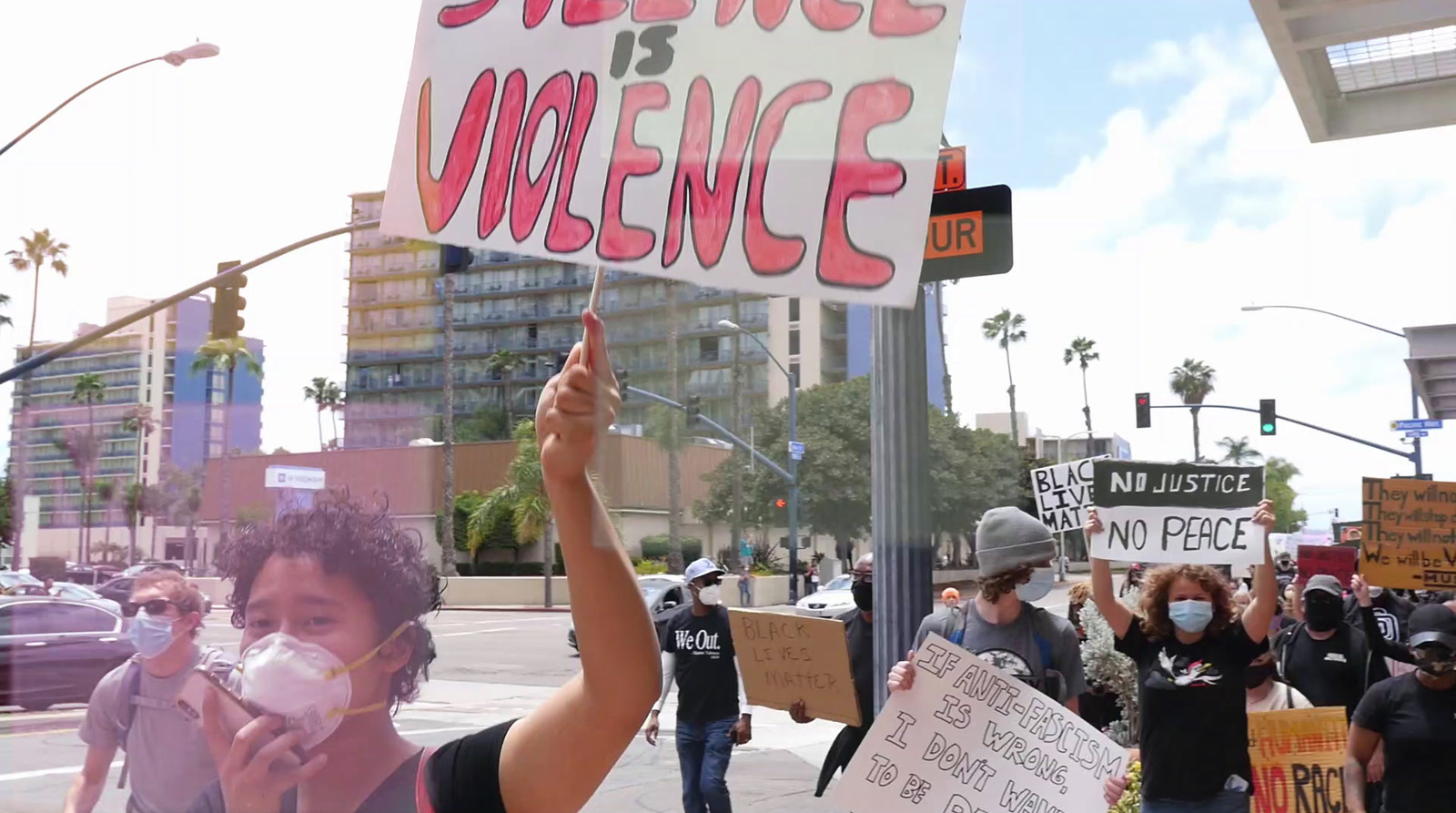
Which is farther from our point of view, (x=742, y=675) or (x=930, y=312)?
(x=742, y=675)

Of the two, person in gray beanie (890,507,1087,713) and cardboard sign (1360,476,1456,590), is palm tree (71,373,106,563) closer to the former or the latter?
person in gray beanie (890,507,1087,713)

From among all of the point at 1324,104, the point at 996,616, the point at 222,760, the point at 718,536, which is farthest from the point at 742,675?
the point at 1324,104

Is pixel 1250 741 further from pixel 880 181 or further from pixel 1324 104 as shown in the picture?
pixel 1324 104

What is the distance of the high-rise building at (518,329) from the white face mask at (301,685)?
53cm

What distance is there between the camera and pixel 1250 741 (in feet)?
16.1

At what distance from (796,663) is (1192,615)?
1.57 m

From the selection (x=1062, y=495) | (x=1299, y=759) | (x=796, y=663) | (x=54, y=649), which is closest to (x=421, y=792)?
(x=54, y=649)

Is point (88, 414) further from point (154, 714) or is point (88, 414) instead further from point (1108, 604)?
point (1108, 604)

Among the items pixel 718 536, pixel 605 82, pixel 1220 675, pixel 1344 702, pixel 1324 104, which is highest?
pixel 1324 104

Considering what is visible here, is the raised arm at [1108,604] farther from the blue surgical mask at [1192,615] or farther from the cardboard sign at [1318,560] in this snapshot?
the cardboard sign at [1318,560]

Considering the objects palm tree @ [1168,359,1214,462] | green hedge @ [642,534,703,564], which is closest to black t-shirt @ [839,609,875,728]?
green hedge @ [642,534,703,564]

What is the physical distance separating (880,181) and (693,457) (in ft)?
2.19

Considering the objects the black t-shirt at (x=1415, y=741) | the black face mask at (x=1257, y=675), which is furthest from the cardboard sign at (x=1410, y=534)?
the black t-shirt at (x=1415, y=741)

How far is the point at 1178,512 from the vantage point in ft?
16.1
